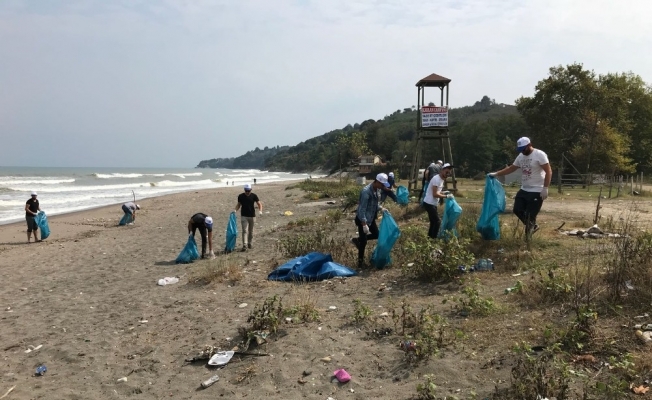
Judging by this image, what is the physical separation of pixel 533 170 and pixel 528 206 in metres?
0.55

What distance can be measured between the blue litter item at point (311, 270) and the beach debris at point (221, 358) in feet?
8.21

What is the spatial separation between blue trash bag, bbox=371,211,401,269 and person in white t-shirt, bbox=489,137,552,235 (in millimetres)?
1837

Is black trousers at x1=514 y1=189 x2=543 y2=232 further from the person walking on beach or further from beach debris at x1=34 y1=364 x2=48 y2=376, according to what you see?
beach debris at x1=34 y1=364 x2=48 y2=376

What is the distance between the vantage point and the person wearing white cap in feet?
Answer: 23.8

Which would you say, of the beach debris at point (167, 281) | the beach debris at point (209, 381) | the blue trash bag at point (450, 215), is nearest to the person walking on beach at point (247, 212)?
the beach debris at point (167, 281)

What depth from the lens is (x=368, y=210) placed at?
7.38 metres

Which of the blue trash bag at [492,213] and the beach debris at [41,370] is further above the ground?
the blue trash bag at [492,213]

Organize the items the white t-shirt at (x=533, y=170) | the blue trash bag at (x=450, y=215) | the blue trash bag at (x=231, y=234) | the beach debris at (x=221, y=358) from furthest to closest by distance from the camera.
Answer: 1. the blue trash bag at (x=231, y=234)
2. the blue trash bag at (x=450, y=215)
3. the white t-shirt at (x=533, y=170)
4. the beach debris at (x=221, y=358)

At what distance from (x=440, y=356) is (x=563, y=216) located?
798cm

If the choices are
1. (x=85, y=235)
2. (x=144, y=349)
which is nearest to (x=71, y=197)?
(x=85, y=235)

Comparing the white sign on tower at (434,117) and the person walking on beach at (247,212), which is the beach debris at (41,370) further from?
the white sign on tower at (434,117)

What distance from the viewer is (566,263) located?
5863 mm

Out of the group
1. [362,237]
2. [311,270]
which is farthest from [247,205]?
[362,237]

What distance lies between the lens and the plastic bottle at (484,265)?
6.38 metres
